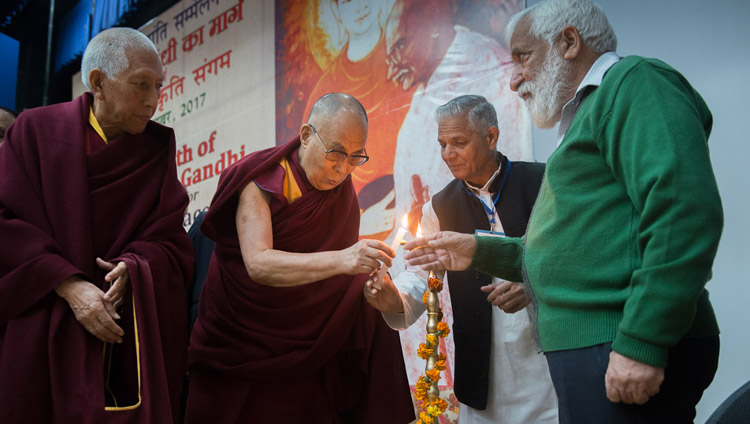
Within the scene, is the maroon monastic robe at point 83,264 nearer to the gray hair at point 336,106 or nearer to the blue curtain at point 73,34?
the gray hair at point 336,106

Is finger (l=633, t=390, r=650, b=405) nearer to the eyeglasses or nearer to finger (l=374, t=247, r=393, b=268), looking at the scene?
finger (l=374, t=247, r=393, b=268)

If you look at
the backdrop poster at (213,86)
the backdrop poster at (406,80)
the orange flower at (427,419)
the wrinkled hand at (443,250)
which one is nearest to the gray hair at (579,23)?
the wrinkled hand at (443,250)

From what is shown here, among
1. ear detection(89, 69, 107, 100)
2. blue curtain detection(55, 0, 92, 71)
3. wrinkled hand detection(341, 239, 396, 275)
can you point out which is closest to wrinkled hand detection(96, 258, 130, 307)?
ear detection(89, 69, 107, 100)

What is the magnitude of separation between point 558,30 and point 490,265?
2.17 ft

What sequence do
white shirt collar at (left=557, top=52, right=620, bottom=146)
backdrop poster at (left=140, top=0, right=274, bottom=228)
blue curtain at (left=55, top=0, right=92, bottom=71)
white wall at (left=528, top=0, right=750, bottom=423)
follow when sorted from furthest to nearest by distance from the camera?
blue curtain at (left=55, top=0, right=92, bottom=71), backdrop poster at (left=140, top=0, right=274, bottom=228), white wall at (left=528, top=0, right=750, bottom=423), white shirt collar at (left=557, top=52, right=620, bottom=146)

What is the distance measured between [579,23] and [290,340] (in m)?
1.29

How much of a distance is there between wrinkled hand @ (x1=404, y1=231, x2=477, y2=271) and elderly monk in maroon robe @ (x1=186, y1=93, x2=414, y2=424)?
286mm

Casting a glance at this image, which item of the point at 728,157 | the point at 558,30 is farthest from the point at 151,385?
the point at 728,157

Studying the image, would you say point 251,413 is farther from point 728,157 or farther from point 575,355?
point 728,157

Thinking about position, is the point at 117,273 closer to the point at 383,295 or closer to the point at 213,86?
the point at 383,295

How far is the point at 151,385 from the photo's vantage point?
75.1 inches

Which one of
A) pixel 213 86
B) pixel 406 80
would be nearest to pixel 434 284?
pixel 406 80

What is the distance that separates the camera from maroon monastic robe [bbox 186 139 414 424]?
204 centimetres

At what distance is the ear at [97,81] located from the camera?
2123 millimetres
